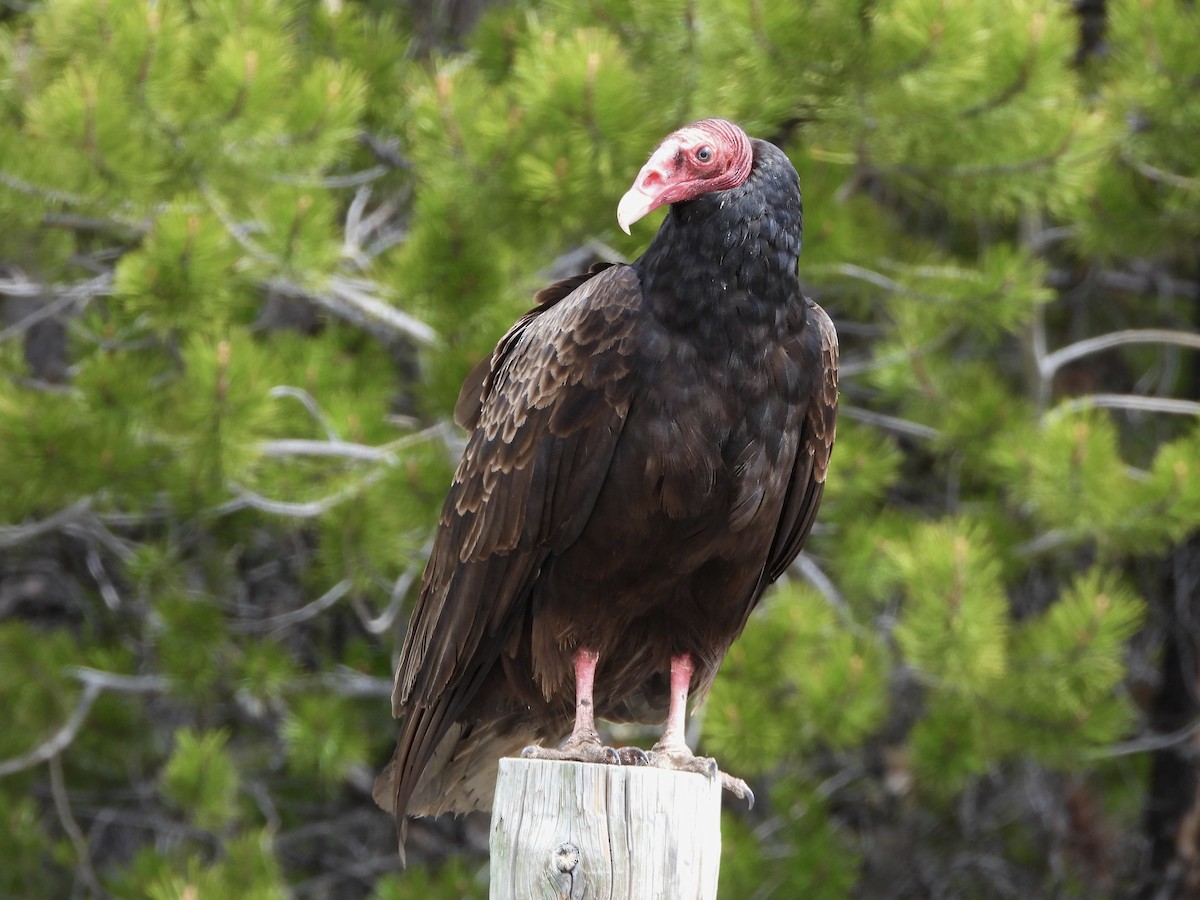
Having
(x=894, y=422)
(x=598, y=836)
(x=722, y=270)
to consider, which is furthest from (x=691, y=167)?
(x=894, y=422)

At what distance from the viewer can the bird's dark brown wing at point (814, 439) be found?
269 centimetres

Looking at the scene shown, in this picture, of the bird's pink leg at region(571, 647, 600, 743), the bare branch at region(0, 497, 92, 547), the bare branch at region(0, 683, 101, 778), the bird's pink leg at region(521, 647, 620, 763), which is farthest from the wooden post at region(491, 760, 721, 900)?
the bare branch at region(0, 683, 101, 778)

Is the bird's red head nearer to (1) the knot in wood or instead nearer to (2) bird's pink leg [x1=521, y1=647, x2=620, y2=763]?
(2) bird's pink leg [x1=521, y1=647, x2=620, y2=763]

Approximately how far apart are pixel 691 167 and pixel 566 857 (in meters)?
1.17

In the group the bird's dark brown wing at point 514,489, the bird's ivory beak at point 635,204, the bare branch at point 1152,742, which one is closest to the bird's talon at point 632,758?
the bird's dark brown wing at point 514,489

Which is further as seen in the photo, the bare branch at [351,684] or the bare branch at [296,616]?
the bare branch at [351,684]

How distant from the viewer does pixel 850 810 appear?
6.23 meters

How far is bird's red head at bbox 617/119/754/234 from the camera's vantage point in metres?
2.56

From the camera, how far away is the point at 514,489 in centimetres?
271

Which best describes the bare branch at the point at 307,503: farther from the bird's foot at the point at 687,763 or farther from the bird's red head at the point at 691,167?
the bird's red head at the point at 691,167

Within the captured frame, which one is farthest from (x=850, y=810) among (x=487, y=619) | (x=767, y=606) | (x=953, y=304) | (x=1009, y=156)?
(x=487, y=619)

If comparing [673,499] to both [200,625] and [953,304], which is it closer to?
[953,304]

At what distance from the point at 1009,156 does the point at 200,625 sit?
282 cm

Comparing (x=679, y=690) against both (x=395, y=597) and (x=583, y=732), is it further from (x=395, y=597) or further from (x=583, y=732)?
(x=395, y=597)
